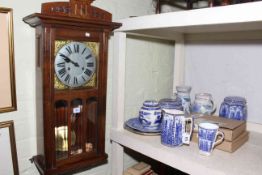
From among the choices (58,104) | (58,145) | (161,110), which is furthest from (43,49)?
(161,110)

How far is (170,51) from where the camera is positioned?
1417mm

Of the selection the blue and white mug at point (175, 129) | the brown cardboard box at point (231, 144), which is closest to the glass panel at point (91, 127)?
the blue and white mug at point (175, 129)

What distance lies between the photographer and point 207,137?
0.84m

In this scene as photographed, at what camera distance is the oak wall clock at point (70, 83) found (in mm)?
829

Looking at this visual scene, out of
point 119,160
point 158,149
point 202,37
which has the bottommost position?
point 119,160

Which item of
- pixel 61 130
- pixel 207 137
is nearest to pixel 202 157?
pixel 207 137

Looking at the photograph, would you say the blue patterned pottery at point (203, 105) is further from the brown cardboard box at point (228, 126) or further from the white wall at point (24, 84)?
the white wall at point (24, 84)

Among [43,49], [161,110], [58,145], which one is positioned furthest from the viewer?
[161,110]

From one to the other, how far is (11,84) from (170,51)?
89 cm

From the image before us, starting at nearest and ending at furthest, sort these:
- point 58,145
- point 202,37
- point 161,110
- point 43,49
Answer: point 43,49
point 58,145
point 161,110
point 202,37

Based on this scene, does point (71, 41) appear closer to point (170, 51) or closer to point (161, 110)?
point (161, 110)

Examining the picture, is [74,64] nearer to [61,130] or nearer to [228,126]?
[61,130]

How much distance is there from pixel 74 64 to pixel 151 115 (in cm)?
39

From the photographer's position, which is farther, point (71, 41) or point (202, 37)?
point (202, 37)
